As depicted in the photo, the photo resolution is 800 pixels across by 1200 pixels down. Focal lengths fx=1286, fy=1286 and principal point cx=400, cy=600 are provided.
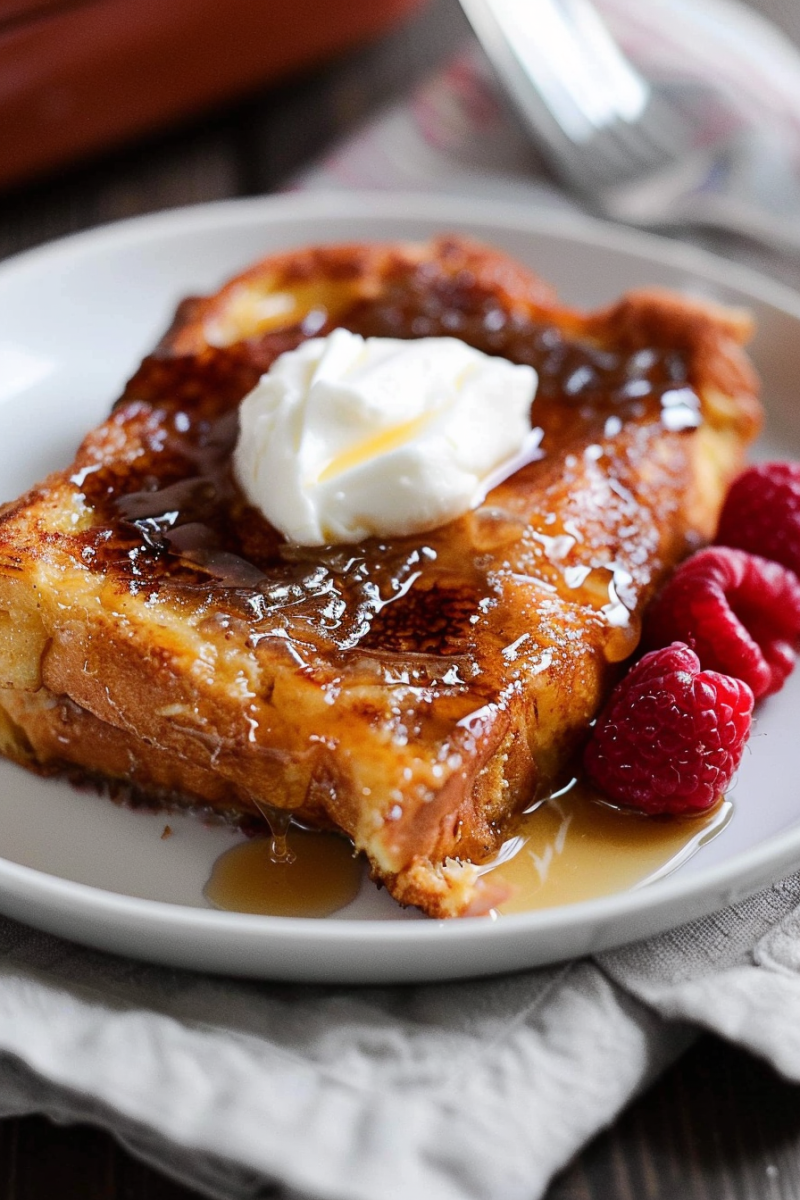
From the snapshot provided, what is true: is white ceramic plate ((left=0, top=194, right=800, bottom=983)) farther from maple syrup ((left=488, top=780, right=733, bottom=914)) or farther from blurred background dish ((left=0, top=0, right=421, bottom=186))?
blurred background dish ((left=0, top=0, right=421, bottom=186))

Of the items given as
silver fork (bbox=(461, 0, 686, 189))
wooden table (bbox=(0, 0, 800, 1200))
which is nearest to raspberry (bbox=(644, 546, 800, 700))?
wooden table (bbox=(0, 0, 800, 1200))

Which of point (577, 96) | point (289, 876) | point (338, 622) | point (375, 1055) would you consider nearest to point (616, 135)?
point (577, 96)

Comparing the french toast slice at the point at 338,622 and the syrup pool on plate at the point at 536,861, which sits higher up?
the french toast slice at the point at 338,622

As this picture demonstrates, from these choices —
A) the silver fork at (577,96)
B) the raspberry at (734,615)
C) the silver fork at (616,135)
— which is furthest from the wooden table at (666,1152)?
the silver fork at (577,96)

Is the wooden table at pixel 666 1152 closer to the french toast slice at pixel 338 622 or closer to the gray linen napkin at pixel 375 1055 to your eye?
the gray linen napkin at pixel 375 1055

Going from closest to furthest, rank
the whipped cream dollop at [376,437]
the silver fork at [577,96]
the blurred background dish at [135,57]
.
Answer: the whipped cream dollop at [376,437] < the blurred background dish at [135,57] < the silver fork at [577,96]

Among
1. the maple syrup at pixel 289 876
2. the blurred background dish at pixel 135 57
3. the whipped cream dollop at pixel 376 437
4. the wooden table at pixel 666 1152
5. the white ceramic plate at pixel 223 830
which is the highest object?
the blurred background dish at pixel 135 57
